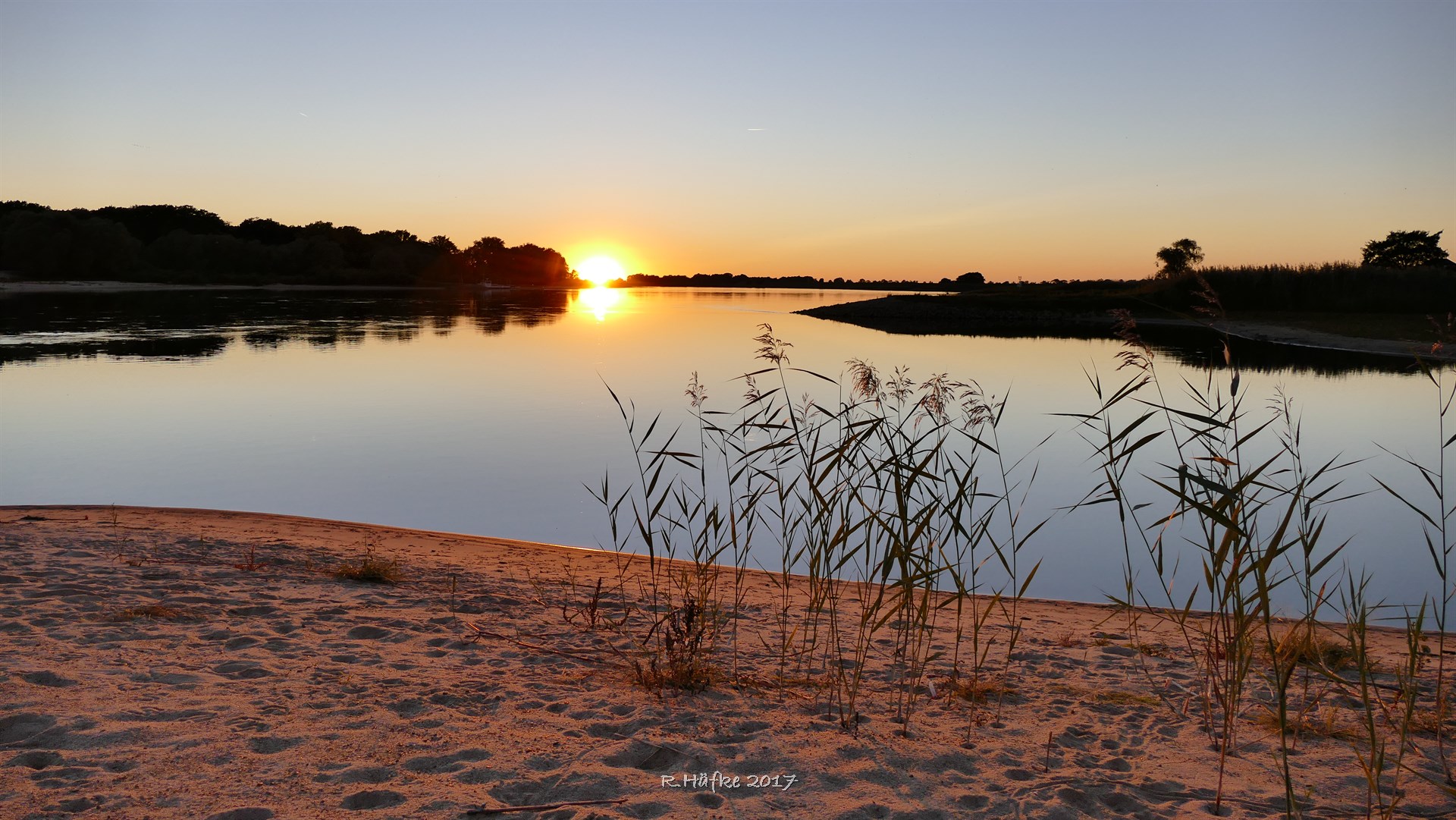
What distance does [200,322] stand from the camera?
120ft

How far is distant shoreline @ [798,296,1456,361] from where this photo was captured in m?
31.5

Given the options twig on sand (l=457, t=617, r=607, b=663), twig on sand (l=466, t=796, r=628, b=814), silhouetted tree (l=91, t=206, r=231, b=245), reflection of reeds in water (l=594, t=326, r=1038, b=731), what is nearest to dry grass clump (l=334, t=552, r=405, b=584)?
twig on sand (l=457, t=617, r=607, b=663)

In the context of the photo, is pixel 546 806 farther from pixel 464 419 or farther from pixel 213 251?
pixel 213 251

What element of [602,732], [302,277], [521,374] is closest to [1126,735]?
[602,732]

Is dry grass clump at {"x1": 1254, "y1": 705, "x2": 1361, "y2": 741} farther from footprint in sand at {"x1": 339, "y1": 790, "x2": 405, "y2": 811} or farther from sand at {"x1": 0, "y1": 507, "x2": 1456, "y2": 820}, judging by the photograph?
footprint in sand at {"x1": 339, "y1": 790, "x2": 405, "y2": 811}

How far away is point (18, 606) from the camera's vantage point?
186 inches

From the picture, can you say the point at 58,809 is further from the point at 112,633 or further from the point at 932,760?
the point at 932,760

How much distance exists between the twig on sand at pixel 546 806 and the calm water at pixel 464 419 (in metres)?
5.09

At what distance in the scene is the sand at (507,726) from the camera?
301 cm

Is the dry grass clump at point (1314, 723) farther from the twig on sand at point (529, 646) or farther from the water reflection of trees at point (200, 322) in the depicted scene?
the water reflection of trees at point (200, 322)

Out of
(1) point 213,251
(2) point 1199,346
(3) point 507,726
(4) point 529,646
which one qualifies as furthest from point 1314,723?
(1) point 213,251

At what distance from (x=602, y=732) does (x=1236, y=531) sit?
8.85ft

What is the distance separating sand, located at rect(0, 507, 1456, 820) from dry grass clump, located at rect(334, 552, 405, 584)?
11.5 inches

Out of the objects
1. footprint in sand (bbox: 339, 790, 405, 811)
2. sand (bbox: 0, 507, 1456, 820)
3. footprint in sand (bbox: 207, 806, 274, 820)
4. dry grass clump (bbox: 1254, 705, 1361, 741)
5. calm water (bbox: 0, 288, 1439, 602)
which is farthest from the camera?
calm water (bbox: 0, 288, 1439, 602)
